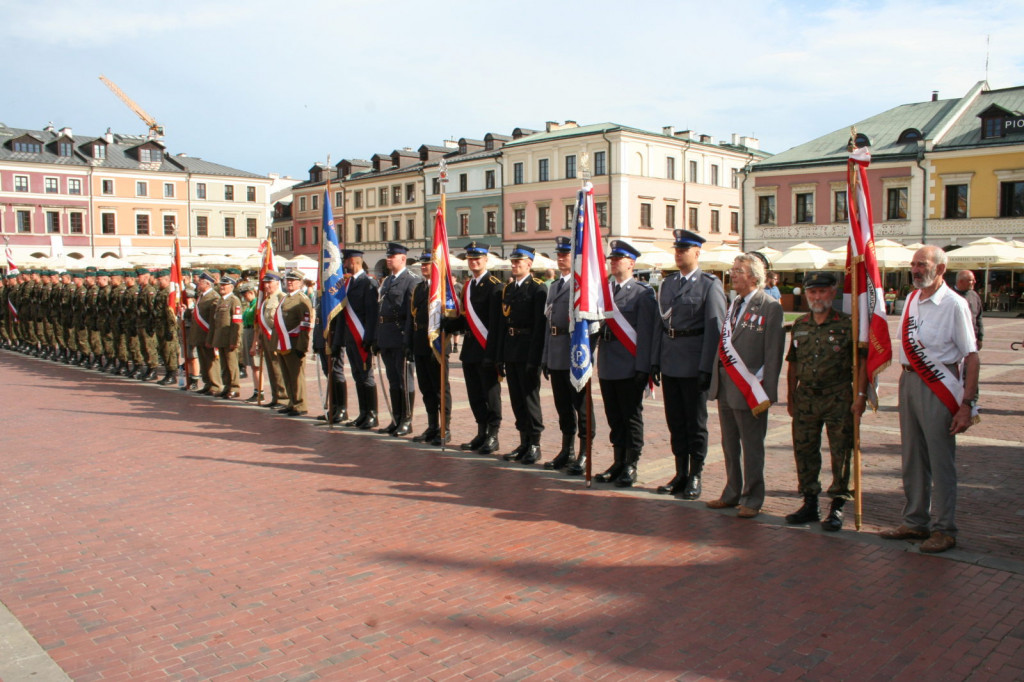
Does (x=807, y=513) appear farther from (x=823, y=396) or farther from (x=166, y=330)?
(x=166, y=330)

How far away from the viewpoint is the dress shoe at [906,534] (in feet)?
18.8

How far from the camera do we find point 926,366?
554 centimetres

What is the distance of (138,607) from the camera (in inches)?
188

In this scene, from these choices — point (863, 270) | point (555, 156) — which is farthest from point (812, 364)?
point (555, 156)

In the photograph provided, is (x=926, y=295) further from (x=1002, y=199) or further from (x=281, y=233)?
(x=281, y=233)

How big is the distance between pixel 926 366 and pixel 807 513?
1.42 meters

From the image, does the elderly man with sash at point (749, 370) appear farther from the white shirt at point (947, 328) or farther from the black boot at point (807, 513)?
the white shirt at point (947, 328)

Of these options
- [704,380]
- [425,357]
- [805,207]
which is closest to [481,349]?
[425,357]

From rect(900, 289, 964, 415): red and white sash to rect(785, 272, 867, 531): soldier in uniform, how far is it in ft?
1.20

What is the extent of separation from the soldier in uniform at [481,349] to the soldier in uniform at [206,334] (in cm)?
586

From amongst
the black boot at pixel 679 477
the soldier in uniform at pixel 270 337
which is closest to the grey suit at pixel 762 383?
the black boot at pixel 679 477

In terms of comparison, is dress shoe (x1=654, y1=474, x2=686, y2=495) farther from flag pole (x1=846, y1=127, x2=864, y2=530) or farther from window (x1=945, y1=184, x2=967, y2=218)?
window (x1=945, y1=184, x2=967, y2=218)

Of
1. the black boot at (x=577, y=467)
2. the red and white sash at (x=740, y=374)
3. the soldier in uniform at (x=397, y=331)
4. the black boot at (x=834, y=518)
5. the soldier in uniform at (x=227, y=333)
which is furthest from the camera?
the soldier in uniform at (x=227, y=333)

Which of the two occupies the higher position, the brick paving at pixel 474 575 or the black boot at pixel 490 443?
the black boot at pixel 490 443
